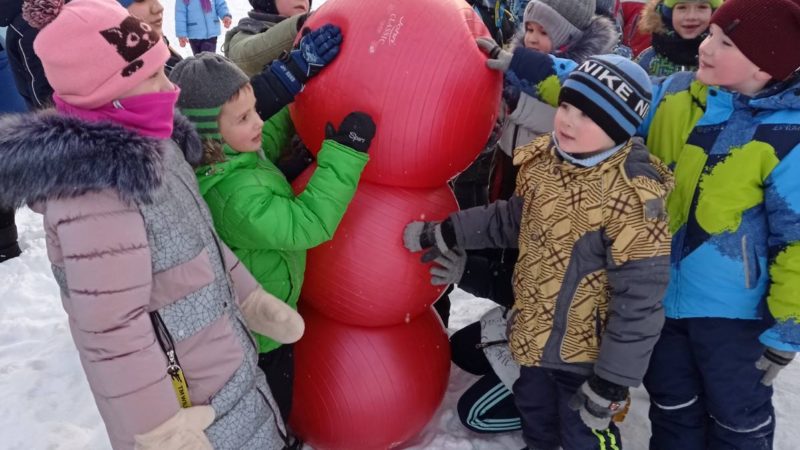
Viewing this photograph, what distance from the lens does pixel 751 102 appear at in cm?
181

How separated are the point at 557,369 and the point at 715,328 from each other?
0.56m

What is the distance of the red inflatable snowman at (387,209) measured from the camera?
2016mm

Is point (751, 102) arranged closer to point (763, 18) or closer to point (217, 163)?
point (763, 18)

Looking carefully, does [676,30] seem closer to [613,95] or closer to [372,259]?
[613,95]

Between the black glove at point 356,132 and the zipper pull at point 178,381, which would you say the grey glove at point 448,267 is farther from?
the zipper pull at point 178,381

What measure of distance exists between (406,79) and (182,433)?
1283 mm

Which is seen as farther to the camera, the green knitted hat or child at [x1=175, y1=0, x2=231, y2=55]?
child at [x1=175, y1=0, x2=231, y2=55]

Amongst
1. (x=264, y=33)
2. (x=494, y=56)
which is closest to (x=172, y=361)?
(x=494, y=56)

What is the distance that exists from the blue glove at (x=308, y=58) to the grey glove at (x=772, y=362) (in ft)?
5.88

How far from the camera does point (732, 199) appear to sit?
185 cm

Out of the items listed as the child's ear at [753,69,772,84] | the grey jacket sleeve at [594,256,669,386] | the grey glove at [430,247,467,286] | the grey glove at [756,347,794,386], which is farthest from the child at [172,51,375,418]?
the grey glove at [756,347,794,386]

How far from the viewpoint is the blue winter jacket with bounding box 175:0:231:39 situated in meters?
8.00

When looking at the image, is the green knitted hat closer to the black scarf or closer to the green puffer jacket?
the black scarf

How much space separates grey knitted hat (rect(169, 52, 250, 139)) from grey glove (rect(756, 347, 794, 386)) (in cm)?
195
